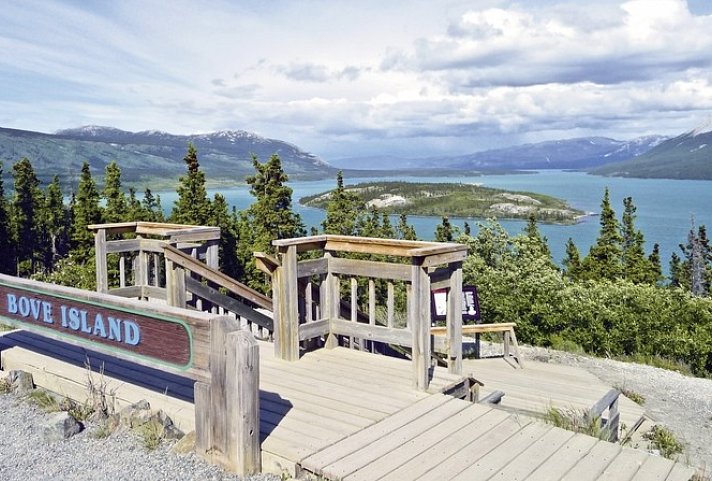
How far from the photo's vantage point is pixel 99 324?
5.05 m

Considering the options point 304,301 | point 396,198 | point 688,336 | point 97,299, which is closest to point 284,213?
point 688,336

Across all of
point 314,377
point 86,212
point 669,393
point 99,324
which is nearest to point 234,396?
point 99,324

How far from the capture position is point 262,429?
4.72 metres

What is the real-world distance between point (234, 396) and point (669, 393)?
7.10 m

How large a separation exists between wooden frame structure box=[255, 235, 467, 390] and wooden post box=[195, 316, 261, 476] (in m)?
1.93

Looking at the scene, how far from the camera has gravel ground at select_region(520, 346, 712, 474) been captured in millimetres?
6777

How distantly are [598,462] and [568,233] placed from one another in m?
119

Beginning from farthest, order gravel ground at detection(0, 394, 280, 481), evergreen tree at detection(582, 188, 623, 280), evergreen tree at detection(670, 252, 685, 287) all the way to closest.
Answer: evergreen tree at detection(670, 252, 685, 287), evergreen tree at detection(582, 188, 623, 280), gravel ground at detection(0, 394, 280, 481)

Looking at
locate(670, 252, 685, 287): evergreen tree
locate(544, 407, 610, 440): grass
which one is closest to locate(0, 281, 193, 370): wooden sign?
locate(544, 407, 610, 440): grass

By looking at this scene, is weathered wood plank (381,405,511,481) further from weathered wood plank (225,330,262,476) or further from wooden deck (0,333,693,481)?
weathered wood plank (225,330,262,476)

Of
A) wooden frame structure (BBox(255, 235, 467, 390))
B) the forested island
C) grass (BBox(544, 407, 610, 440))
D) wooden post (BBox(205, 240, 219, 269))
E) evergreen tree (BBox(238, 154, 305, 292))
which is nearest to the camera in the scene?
grass (BBox(544, 407, 610, 440))

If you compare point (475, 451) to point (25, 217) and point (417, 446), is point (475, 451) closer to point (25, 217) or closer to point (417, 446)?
point (417, 446)

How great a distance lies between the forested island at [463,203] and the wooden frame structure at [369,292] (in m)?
131

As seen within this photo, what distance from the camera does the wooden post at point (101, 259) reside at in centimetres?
858
